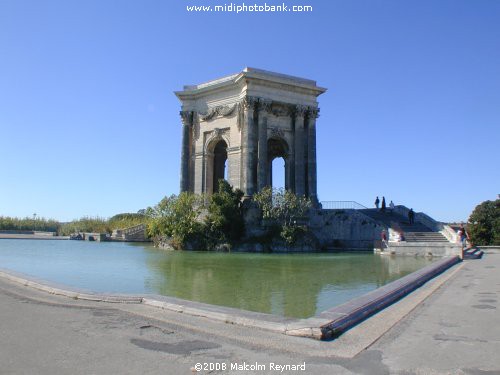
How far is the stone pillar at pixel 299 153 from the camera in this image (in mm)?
37119

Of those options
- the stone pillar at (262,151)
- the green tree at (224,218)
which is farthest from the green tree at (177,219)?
the stone pillar at (262,151)

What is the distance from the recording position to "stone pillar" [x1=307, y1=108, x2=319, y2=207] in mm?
37000

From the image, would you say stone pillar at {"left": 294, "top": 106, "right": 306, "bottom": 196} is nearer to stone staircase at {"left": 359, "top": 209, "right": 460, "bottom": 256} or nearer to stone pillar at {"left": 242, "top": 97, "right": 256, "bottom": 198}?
stone pillar at {"left": 242, "top": 97, "right": 256, "bottom": 198}

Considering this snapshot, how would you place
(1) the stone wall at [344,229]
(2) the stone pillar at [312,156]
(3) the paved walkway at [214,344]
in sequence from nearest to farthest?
(3) the paved walkway at [214,344] < (1) the stone wall at [344,229] < (2) the stone pillar at [312,156]

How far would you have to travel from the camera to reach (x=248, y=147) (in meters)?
34.6

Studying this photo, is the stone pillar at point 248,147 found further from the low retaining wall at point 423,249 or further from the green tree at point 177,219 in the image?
the low retaining wall at point 423,249

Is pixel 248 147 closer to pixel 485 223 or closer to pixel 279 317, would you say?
pixel 279 317

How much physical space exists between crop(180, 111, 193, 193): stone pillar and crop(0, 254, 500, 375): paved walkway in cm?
3200

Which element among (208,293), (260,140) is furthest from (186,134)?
(208,293)

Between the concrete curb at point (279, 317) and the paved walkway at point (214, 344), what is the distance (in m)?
0.14

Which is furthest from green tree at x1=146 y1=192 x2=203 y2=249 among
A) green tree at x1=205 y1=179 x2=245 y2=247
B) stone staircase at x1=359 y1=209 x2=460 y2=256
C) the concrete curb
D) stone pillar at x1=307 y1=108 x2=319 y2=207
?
the concrete curb

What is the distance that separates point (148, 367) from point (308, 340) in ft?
6.34

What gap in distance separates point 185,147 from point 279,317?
3433 centimetres

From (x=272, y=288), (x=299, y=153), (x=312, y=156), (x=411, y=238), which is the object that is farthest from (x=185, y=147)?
(x=272, y=288)
